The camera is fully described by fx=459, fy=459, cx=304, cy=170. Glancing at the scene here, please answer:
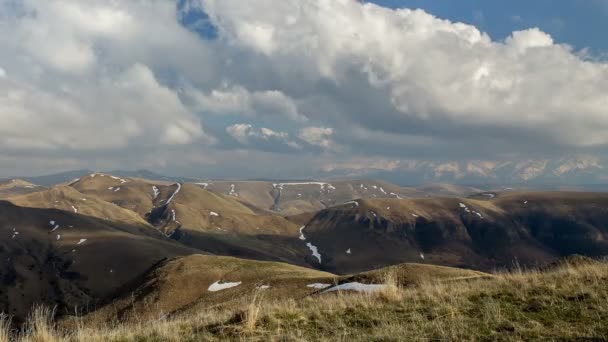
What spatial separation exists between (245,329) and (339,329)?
2343 millimetres

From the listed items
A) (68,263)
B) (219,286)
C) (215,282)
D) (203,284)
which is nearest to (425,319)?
(219,286)

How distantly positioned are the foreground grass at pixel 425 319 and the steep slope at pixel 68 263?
121 metres

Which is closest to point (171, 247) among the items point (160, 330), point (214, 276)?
point (214, 276)

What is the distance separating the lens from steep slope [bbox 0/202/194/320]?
13400cm

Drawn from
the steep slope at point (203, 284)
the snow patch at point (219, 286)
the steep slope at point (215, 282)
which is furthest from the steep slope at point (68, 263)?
the snow patch at point (219, 286)

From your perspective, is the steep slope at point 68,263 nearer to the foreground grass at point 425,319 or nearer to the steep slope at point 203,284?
the steep slope at point 203,284

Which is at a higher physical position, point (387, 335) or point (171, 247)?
point (387, 335)

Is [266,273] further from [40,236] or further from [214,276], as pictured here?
[40,236]

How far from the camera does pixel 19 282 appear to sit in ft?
461

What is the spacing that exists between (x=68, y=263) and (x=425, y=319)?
606ft

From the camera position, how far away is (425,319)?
11758 millimetres

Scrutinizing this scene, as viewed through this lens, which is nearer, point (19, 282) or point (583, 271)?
point (583, 271)

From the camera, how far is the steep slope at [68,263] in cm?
13400

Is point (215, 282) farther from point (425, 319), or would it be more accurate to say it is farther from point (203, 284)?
point (425, 319)
